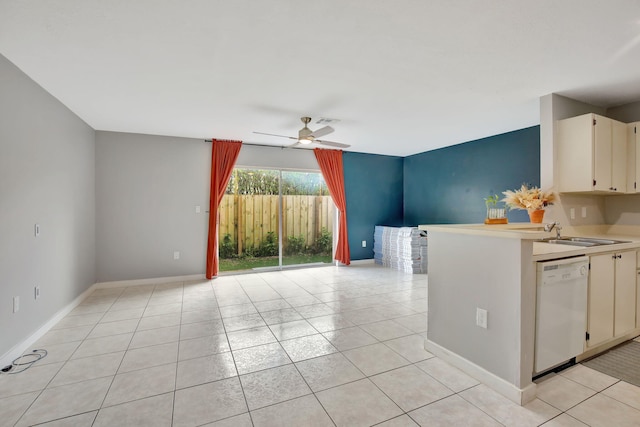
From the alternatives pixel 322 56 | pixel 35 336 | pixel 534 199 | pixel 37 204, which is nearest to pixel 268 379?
pixel 35 336

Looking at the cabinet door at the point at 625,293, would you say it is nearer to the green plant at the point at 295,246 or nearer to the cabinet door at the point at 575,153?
the cabinet door at the point at 575,153

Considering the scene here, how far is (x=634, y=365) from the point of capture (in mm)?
2311

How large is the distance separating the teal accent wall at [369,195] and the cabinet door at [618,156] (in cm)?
398

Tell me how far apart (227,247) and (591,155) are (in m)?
5.78

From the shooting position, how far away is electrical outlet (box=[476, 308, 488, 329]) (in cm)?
207

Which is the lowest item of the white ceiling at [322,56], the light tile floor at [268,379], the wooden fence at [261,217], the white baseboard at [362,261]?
the light tile floor at [268,379]

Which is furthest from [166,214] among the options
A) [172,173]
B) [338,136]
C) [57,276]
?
[338,136]

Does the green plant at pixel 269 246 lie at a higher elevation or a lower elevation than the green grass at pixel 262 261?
higher

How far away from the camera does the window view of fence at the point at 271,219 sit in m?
5.94

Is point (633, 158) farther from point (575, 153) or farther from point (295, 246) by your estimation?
point (295, 246)

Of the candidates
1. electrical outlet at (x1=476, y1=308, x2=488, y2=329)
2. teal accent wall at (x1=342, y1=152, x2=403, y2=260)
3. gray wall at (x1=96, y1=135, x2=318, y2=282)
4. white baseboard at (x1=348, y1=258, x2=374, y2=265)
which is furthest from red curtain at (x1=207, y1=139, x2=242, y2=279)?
electrical outlet at (x1=476, y1=308, x2=488, y2=329)

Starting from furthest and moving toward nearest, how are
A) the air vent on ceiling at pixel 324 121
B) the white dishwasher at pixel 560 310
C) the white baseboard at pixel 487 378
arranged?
1. the air vent on ceiling at pixel 324 121
2. the white dishwasher at pixel 560 310
3. the white baseboard at pixel 487 378

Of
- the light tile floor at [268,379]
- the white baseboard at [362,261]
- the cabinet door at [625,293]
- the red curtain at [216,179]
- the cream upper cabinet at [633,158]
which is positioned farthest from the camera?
the white baseboard at [362,261]

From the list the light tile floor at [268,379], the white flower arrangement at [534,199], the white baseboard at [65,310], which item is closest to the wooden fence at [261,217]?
the white baseboard at [65,310]
